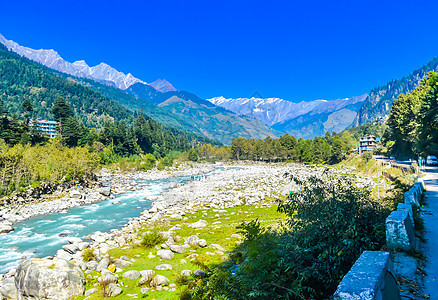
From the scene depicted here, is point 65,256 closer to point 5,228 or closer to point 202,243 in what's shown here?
point 202,243

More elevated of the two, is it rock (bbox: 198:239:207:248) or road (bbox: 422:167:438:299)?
road (bbox: 422:167:438:299)

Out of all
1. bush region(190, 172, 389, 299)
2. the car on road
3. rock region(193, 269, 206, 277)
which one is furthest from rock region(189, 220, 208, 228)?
the car on road

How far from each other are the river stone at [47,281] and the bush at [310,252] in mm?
5091

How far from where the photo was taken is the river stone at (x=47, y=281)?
25.3ft

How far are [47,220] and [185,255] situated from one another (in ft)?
53.6

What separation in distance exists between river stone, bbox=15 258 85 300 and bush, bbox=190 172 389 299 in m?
5.09

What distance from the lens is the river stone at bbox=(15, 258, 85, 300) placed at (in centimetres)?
771

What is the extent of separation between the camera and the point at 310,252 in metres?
4.39

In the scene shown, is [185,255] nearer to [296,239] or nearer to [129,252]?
[129,252]

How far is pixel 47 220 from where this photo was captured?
67.5 ft

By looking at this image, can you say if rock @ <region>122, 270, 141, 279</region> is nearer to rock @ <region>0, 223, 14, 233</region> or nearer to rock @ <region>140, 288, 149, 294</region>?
rock @ <region>140, 288, 149, 294</region>

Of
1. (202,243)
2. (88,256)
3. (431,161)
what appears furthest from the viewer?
(431,161)

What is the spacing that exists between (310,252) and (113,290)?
672 cm

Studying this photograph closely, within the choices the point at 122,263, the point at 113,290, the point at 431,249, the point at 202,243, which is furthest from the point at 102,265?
the point at 431,249
